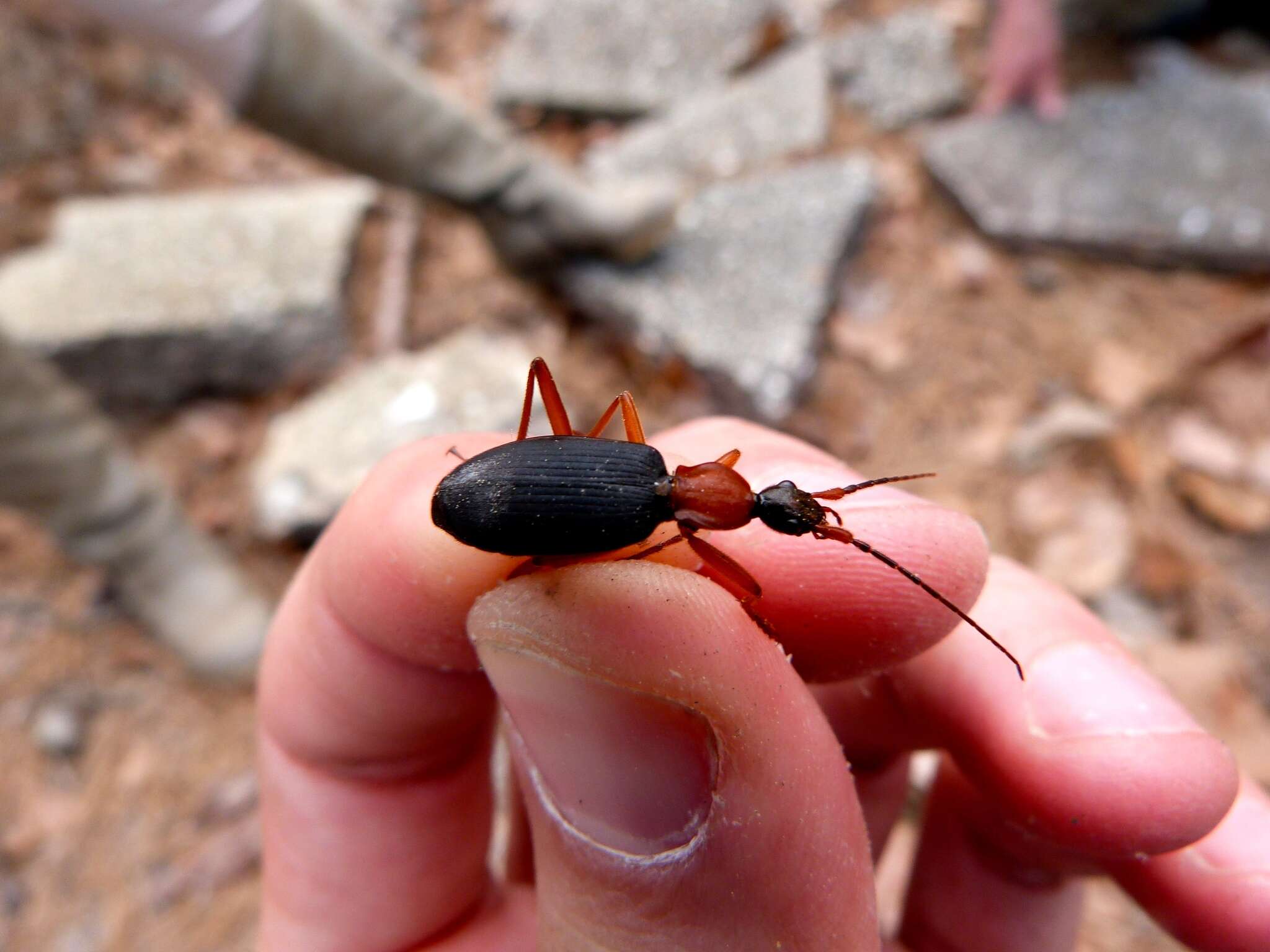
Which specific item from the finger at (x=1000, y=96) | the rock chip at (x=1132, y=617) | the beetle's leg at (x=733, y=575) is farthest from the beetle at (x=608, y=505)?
the finger at (x=1000, y=96)

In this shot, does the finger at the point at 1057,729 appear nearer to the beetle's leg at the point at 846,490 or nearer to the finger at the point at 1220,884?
the finger at the point at 1220,884

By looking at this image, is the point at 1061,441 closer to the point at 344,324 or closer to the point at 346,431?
the point at 346,431

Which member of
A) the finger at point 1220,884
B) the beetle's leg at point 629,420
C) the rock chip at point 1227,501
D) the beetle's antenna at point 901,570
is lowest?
the rock chip at point 1227,501

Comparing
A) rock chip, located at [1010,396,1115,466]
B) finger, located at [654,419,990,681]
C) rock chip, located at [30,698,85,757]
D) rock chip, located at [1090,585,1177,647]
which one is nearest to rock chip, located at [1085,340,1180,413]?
rock chip, located at [1010,396,1115,466]

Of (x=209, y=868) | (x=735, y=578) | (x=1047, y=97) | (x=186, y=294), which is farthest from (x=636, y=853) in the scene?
(x=1047, y=97)

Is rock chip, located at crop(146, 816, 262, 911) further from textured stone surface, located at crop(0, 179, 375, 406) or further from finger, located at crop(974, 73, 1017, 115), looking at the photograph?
finger, located at crop(974, 73, 1017, 115)

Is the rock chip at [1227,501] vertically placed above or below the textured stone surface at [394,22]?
below
